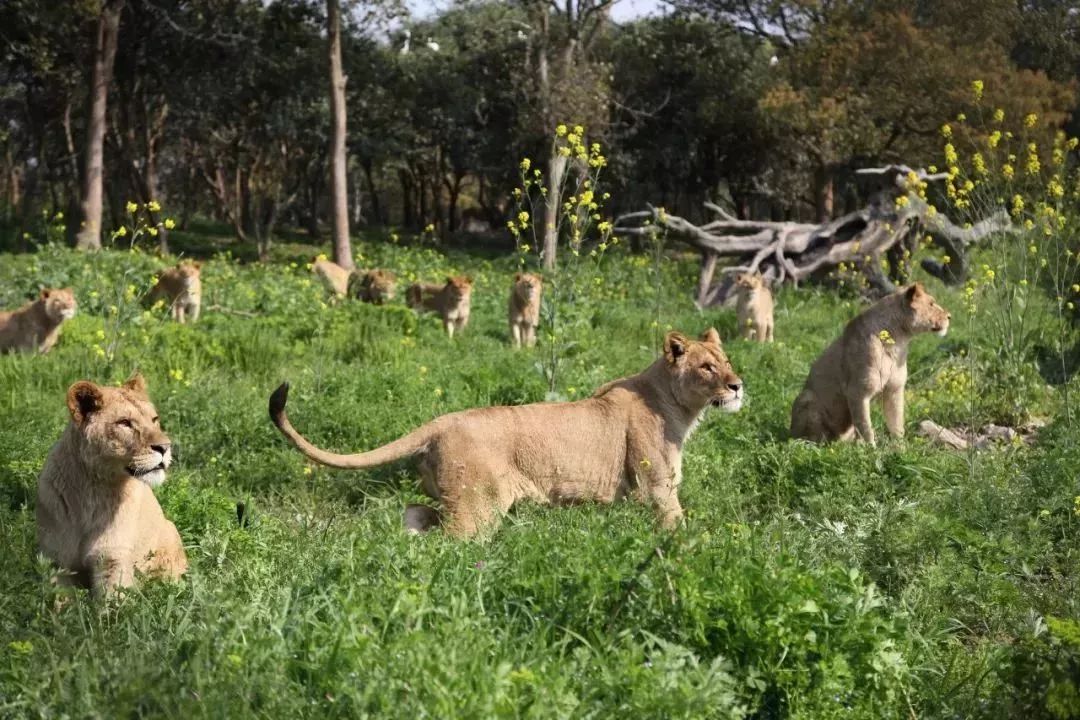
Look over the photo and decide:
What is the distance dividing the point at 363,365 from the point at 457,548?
5.69 m

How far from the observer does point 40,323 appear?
12.2 m

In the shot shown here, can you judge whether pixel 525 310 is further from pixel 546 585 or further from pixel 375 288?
pixel 546 585

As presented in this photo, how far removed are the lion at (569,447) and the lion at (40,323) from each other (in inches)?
253

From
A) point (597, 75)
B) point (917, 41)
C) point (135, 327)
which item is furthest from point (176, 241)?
point (135, 327)

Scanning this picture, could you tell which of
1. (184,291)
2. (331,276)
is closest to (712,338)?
(184,291)

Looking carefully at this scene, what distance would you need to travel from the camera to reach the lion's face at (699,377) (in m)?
6.79

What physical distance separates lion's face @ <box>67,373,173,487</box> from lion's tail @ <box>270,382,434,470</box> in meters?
0.67

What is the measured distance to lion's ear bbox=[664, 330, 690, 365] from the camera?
690 cm

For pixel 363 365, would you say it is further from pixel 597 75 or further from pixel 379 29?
pixel 379 29

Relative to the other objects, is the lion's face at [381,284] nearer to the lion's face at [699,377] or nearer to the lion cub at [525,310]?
the lion cub at [525,310]

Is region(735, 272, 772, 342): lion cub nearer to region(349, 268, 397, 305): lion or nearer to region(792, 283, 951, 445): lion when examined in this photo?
region(792, 283, 951, 445): lion

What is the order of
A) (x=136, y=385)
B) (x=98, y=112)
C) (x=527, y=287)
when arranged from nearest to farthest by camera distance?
(x=136, y=385), (x=527, y=287), (x=98, y=112)

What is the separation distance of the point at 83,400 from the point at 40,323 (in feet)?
25.4

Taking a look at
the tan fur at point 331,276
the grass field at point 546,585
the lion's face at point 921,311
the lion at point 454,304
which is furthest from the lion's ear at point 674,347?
Answer: the tan fur at point 331,276
